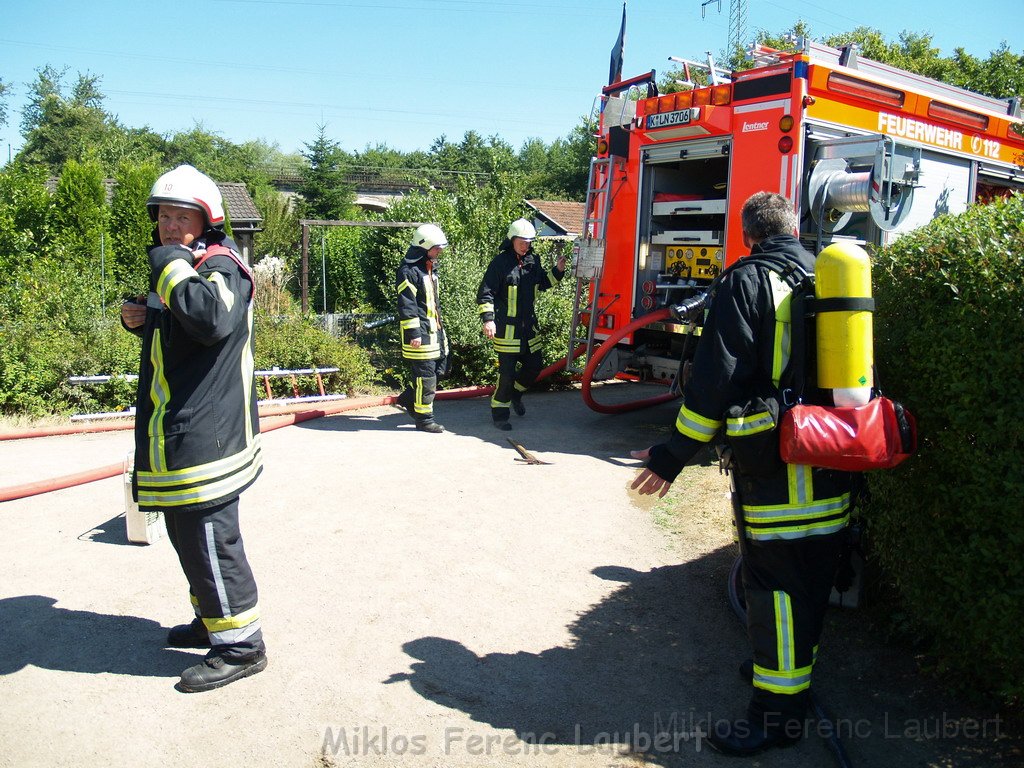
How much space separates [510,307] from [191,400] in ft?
16.2

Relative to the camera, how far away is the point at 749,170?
248 inches

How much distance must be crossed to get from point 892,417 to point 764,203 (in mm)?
944

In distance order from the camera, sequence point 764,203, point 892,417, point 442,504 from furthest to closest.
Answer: point 442,504 < point 764,203 < point 892,417

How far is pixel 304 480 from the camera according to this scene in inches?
231

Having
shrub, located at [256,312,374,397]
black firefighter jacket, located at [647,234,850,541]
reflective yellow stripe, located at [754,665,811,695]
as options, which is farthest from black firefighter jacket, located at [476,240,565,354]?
reflective yellow stripe, located at [754,665,811,695]

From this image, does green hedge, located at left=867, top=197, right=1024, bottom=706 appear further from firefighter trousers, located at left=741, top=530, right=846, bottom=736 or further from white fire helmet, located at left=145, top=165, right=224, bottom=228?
white fire helmet, located at left=145, top=165, right=224, bottom=228

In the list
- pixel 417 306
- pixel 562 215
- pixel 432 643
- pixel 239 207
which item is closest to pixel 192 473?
pixel 432 643

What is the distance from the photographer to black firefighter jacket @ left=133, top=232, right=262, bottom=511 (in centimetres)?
300

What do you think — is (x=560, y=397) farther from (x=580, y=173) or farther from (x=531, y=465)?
(x=580, y=173)

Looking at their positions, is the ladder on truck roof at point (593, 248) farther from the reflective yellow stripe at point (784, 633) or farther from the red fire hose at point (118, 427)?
the reflective yellow stripe at point (784, 633)

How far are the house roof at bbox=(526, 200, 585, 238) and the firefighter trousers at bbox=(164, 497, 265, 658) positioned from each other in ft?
96.0

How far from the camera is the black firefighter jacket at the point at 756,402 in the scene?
9.04ft

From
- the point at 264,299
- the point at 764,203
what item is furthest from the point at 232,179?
the point at 764,203

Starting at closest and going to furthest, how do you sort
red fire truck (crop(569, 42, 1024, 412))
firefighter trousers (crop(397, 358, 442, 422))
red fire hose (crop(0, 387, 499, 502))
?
red fire hose (crop(0, 387, 499, 502))
red fire truck (crop(569, 42, 1024, 412))
firefighter trousers (crop(397, 358, 442, 422))
